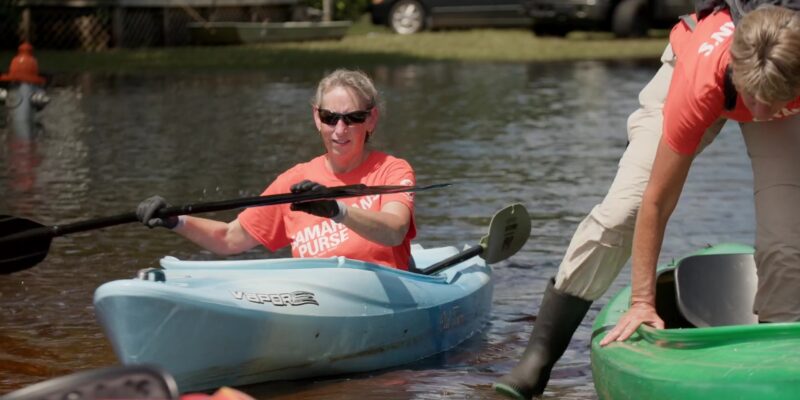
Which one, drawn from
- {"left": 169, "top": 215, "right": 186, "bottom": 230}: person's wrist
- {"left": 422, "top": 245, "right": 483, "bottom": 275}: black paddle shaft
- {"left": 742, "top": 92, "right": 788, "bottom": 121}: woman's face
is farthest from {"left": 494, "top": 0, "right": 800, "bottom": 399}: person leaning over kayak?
{"left": 422, "top": 245, "right": 483, "bottom": 275}: black paddle shaft

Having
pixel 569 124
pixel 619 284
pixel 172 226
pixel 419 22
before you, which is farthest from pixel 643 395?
pixel 419 22

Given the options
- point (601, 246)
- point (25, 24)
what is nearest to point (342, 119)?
point (601, 246)

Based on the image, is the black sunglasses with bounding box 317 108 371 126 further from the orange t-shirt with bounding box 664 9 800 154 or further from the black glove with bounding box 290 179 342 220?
the orange t-shirt with bounding box 664 9 800 154

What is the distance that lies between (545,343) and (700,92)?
4.24ft

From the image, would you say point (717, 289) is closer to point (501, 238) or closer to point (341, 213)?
point (341, 213)

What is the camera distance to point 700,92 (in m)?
4.71

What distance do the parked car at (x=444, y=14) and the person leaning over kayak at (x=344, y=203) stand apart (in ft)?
72.6

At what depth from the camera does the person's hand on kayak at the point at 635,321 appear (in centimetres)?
508

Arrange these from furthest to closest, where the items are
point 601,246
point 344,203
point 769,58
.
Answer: point 344,203, point 601,246, point 769,58

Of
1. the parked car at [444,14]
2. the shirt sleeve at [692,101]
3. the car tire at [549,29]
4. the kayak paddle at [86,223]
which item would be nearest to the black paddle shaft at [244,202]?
the kayak paddle at [86,223]

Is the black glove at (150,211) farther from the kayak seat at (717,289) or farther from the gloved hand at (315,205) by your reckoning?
the kayak seat at (717,289)

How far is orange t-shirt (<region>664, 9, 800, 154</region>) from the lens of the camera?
4688mm

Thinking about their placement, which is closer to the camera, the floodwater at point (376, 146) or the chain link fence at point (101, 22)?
the floodwater at point (376, 146)

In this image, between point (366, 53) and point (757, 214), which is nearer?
point (757, 214)
